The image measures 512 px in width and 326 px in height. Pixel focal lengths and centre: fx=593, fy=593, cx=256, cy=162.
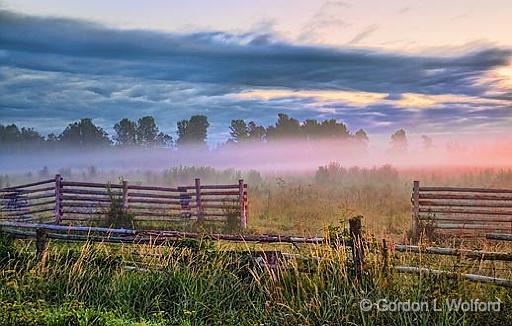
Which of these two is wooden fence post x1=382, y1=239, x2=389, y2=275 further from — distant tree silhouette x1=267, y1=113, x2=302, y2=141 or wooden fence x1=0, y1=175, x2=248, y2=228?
distant tree silhouette x1=267, y1=113, x2=302, y2=141

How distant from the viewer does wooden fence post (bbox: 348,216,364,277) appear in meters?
7.87

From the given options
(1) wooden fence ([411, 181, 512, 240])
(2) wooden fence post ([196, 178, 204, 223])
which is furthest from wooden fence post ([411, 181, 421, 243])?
(2) wooden fence post ([196, 178, 204, 223])

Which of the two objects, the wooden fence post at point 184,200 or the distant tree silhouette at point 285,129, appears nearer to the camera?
the wooden fence post at point 184,200

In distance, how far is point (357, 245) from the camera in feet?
26.4

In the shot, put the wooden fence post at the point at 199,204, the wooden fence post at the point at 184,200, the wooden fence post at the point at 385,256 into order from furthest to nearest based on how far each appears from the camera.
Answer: the wooden fence post at the point at 184,200 < the wooden fence post at the point at 199,204 < the wooden fence post at the point at 385,256

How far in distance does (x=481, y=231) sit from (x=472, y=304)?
10.9 meters

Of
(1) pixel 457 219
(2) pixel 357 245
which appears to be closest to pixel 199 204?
(1) pixel 457 219

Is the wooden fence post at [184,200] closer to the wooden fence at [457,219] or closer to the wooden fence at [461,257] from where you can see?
the wooden fence at [457,219]

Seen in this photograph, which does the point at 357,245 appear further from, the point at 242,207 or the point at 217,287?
the point at 242,207

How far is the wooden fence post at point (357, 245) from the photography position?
7867 mm

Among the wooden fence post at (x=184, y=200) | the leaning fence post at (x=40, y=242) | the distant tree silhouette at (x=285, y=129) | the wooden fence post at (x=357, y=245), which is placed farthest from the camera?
the distant tree silhouette at (x=285, y=129)

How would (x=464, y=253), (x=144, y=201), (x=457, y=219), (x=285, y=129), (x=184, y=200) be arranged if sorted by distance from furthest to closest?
(x=285, y=129) → (x=184, y=200) → (x=144, y=201) → (x=457, y=219) → (x=464, y=253)

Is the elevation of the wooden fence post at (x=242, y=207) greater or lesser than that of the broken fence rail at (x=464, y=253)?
lesser

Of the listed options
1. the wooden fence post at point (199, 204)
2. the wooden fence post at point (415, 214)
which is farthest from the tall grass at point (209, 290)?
the wooden fence post at point (199, 204)
